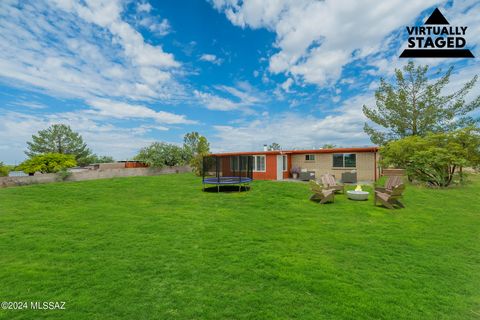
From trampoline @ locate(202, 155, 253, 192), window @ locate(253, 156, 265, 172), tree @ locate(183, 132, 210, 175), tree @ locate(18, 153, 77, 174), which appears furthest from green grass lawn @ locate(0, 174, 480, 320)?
tree @ locate(183, 132, 210, 175)

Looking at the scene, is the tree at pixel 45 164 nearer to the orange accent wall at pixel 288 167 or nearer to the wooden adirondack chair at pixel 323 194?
the orange accent wall at pixel 288 167

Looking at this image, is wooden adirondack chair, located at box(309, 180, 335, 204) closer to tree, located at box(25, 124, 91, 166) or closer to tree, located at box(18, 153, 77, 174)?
tree, located at box(18, 153, 77, 174)

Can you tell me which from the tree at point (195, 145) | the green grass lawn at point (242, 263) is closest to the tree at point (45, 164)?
the green grass lawn at point (242, 263)

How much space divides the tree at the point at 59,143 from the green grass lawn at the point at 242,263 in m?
27.1

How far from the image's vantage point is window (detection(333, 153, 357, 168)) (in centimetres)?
1619

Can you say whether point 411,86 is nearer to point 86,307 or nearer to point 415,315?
point 415,315

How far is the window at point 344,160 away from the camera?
16188 millimetres

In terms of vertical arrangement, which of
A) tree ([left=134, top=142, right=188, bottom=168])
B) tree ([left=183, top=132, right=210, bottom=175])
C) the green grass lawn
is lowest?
the green grass lawn

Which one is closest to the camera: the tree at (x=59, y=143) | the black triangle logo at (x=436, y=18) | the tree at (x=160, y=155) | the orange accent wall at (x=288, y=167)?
the black triangle logo at (x=436, y=18)

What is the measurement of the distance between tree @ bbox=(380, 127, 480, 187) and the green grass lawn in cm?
686

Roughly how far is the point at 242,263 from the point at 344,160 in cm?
1524

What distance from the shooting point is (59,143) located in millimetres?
28953

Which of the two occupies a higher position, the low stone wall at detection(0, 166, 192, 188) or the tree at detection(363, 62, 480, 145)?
the tree at detection(363, 62, 480, 145)

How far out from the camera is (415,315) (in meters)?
2.53
